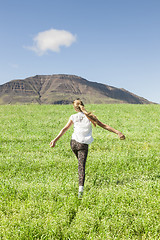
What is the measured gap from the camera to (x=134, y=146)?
14.8 meters

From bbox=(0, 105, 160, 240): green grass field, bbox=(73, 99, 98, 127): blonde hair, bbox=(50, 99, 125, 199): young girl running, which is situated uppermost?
bbox=(73, 99, 98, 127): blonde hair

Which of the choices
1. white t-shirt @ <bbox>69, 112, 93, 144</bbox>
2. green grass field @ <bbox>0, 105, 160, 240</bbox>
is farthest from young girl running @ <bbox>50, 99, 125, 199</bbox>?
green grass field @ <bbox>0, 105, 160, 240</bbox>

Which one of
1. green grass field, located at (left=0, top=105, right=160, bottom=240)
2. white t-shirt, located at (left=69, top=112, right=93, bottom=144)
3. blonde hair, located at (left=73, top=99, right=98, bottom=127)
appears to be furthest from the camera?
white t-shirt, located at (left=69, top=112, right=93, bottom=144)

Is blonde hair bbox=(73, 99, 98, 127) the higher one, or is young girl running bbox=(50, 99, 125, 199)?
blonde hair bbox=(73, 99, 98, 127)

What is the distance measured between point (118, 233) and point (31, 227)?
1.99 meters

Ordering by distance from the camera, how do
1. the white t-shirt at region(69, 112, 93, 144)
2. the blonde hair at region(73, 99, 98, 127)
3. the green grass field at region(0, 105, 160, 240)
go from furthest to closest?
the white t-shirt at region(69, 112, 93, 144), the blonde hair at region(73, 99, 98, 127), the green grass field at region(0, 105, 160, 240)

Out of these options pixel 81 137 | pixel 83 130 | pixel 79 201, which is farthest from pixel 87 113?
pixel 79 201

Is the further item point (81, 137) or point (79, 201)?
point (81, 137)

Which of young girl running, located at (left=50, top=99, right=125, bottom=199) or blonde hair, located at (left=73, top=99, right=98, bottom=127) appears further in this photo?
young girl running, located at (left=50, top=99, right=125, bottom=199)

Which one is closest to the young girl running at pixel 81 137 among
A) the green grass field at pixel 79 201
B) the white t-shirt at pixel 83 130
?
the white t-shirt at pixel 83 130

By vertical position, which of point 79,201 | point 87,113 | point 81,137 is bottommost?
point 79,201

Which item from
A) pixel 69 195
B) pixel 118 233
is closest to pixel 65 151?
pixel 69 195

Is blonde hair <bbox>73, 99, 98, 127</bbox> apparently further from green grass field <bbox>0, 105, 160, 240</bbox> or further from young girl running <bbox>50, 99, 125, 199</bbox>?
green grass field <bbox>0, 105, 160, 240</bbox>

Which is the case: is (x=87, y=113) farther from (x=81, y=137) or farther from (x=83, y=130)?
(x=81, y=137)
